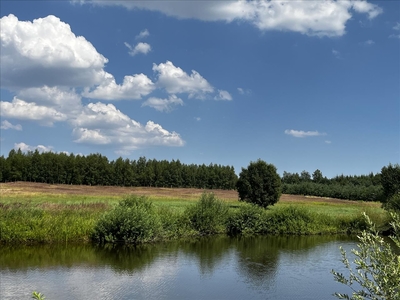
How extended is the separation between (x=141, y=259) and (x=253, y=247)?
7.52 meters

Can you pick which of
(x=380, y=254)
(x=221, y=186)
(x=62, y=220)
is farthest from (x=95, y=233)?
(x=221, y=186)

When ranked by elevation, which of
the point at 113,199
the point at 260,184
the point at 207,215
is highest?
the point at 260,184

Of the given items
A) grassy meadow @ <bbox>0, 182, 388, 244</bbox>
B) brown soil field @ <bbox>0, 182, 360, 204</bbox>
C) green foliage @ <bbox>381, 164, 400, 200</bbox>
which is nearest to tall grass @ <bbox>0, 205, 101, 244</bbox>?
grassy meadow @ <bbox>0, 182, 388, 244</bbox>

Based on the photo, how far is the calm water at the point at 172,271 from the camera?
44.4 ft

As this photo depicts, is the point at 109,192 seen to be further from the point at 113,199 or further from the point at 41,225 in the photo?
the point at 41,225

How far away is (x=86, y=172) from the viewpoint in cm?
9638

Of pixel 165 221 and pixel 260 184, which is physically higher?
pixel 260 184

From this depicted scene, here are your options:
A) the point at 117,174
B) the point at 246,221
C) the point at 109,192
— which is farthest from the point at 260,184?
the point at 117,174

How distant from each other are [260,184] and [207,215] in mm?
10223

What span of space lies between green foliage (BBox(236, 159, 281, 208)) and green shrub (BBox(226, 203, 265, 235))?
728cm

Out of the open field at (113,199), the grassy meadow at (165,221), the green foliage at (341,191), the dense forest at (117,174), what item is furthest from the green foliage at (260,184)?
the dense forest at (117,174)

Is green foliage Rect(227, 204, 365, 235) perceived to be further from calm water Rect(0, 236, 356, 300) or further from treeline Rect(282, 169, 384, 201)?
treeline Rect(282, 169, 384, 201)

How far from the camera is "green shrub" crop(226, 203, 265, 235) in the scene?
29.4 m

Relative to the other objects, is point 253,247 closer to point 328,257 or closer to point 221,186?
point 328,257
